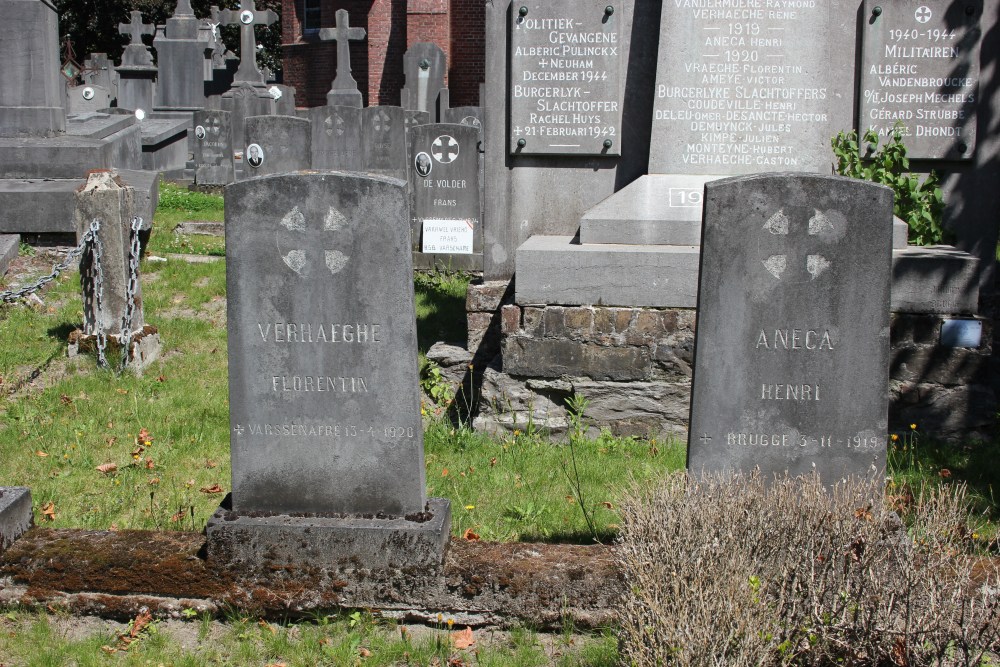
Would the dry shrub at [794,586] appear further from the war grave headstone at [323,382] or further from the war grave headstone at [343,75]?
the war grave headstone at [343,75]

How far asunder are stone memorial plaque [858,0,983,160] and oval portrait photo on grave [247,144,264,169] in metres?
9.27

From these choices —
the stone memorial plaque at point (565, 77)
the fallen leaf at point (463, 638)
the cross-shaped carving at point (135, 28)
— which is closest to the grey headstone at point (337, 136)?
the stone memorial plaque at point (565, 77)

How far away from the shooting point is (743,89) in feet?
21.6

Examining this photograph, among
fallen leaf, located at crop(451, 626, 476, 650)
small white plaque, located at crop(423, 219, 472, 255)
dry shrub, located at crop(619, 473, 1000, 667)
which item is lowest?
fallen leaf, located at crop(451, 626, 476, 650)

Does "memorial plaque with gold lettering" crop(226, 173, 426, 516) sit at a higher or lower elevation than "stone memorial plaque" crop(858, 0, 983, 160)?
lower

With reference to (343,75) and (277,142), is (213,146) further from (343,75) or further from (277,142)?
(343,75)

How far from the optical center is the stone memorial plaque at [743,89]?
21.4ft

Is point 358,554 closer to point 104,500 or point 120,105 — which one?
point 104,500

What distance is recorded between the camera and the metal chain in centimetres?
736

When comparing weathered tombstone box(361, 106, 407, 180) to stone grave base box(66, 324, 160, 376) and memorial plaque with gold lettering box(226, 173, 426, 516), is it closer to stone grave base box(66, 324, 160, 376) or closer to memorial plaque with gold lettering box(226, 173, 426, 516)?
stone grave base box(66, 324, 160, 376)

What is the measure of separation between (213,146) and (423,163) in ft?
28.5

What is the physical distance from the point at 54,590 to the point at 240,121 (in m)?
18.2

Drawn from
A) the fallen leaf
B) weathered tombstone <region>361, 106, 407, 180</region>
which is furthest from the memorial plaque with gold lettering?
weathered tombstone <region>361, 106, 407, 180</region>

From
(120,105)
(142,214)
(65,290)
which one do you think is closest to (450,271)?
(142,214)
